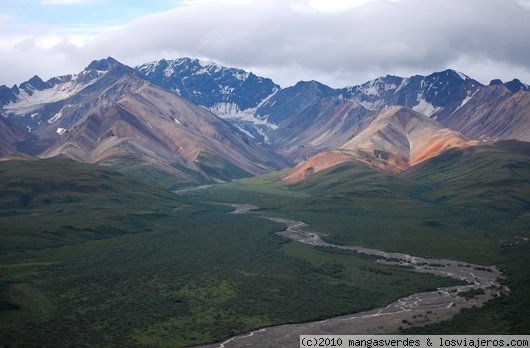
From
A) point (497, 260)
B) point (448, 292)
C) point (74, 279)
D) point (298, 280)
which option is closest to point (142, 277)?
point (74, 279)

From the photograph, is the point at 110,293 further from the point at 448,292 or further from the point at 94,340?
the point at 448,292

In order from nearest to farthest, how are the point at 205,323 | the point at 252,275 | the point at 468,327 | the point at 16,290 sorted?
1. the point at 468,327
2. the point at 205,323
3. the point at 16,290
4. the point at 252,275

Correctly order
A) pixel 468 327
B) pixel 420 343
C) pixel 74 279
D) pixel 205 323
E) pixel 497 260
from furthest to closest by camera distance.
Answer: pixel 497 260 → pixel 74 279 → pixel 205 323 → pixel 468 327 → pixel 420 343

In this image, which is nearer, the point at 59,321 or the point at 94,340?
the point at 94,340

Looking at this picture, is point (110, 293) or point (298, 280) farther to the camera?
point (298, 280)

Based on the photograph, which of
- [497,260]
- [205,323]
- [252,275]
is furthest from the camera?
[497,260]

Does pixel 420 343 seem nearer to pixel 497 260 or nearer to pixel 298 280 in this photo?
pixel 298 280

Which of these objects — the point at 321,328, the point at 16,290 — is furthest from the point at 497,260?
the point at 16,290

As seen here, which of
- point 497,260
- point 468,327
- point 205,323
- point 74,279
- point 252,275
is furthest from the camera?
point 497,260
